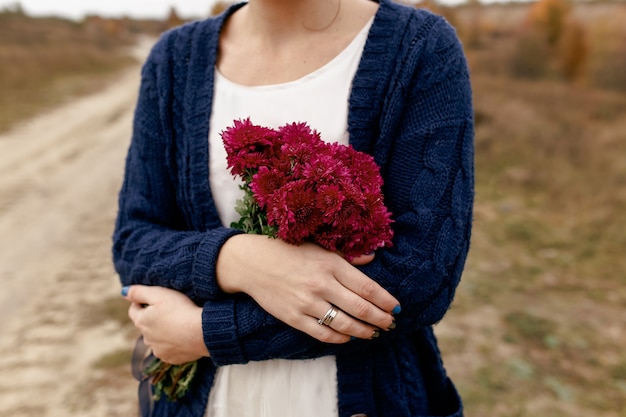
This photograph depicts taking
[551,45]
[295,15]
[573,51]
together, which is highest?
[551,45]

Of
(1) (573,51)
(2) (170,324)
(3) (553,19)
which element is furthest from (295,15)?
(3) (553,19)

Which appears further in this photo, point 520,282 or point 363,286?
point 520,282

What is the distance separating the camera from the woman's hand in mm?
1177

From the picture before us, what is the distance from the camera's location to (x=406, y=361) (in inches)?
50.6

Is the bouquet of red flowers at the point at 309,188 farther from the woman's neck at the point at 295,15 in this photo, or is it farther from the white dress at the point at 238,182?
the woman's neck at the point at 295,15

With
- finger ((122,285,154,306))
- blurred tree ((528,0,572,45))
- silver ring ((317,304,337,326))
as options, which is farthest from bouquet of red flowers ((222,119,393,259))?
blurred tree ((528,0,572,45))

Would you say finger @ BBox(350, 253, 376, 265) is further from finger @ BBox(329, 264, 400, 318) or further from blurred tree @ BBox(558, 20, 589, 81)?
blurred tree @ BBox(558, 20, 589, 81)

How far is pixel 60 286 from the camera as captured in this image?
192 inches

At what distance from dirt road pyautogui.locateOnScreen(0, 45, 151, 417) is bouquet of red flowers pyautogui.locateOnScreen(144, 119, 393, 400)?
293 centimetres

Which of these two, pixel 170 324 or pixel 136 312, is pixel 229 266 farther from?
pixel 136 312

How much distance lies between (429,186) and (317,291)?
356 mm

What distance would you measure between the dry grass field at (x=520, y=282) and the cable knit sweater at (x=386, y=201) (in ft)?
8.04

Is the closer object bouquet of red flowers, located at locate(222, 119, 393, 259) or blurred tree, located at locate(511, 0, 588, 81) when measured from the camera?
bouquet of red flowers, located at locate(222, 119, 393, 259)

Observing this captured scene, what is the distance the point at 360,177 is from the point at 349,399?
573 mm
